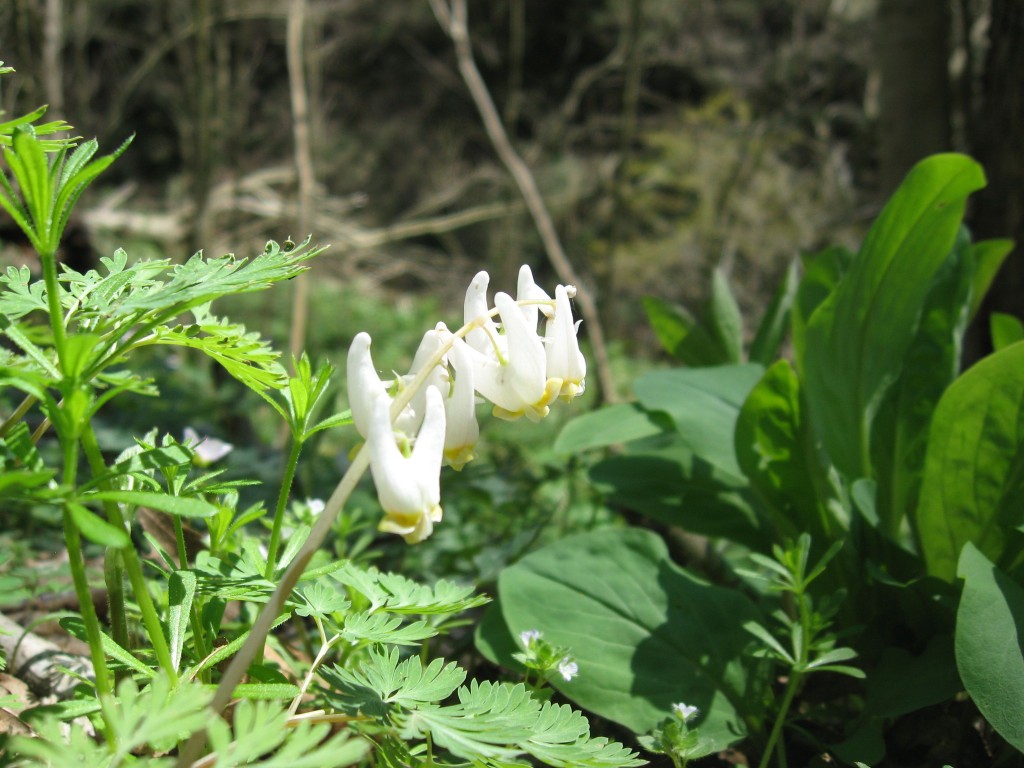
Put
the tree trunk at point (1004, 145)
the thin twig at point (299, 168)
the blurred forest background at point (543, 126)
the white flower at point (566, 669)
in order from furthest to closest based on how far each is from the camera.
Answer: the thin twig at point (299, 168) → the blurred forest background at point (543, 126) → the tree trunk at point (1004, 145) → the white flower at point (566, 669)

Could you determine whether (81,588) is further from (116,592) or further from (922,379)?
(922,379)

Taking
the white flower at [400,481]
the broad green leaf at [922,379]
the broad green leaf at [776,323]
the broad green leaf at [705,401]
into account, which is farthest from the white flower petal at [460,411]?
the broad green leaf at [776,323]

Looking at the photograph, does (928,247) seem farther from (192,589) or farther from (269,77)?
(269,77)

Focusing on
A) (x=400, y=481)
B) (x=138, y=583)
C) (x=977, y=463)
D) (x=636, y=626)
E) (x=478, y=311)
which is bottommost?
(x=636, y=626)

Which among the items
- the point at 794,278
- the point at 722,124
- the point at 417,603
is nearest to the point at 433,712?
the point at 417,603

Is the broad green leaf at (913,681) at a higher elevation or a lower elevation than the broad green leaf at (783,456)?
lower

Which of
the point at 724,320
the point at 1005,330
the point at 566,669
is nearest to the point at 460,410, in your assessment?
the point at 566,669

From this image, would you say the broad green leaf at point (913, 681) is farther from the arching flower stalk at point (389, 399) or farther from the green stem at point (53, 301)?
the green stem at point (53, 301)
